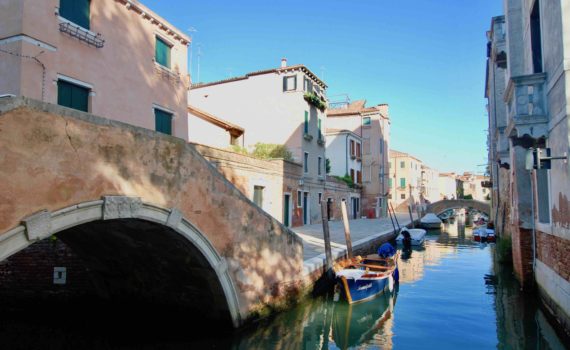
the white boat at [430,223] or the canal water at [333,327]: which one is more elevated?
the white boat at [430,223]

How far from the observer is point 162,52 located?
13.1 m

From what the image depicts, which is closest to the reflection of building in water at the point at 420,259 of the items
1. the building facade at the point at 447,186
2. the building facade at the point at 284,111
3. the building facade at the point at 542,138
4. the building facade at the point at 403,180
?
the building facade at the point at 542,138

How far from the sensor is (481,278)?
13.3 metres

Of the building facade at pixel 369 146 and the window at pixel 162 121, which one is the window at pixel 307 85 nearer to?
the window at pixel 162 121

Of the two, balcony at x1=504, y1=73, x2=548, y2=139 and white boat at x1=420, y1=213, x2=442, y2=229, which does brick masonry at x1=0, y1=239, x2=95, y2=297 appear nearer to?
balcony at x1=504, y1=73, x2=548, y2=139

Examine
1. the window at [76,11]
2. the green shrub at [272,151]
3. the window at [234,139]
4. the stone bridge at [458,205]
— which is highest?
the window at [76,11]

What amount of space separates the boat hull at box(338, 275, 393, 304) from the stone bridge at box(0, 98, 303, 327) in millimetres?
1256

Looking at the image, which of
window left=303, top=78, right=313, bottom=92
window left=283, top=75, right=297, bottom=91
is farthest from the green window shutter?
window left=303, top=78, right=313, bottom=92

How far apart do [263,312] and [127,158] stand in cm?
429

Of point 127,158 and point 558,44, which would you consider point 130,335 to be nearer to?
point 127,158

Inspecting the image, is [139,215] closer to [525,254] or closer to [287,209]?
[525,254]

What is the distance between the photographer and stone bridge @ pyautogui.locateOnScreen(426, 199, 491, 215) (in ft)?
134

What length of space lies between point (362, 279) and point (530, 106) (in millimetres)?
5055

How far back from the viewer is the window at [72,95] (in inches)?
380
